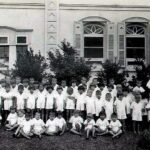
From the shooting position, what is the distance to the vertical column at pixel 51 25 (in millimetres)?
17688

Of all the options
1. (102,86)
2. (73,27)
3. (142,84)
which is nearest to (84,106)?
(102,86)

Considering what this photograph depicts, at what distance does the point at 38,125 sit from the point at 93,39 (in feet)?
23.4

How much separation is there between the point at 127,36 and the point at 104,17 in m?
1.34

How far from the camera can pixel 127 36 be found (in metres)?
18.4

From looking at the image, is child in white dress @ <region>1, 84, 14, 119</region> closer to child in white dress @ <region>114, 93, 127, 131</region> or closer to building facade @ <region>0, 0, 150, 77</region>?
child in white dress @ <region>114, 93, 127, 131</region>

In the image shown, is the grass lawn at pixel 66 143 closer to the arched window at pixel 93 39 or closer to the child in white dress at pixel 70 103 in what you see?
the child in white dress at pixel 70 103

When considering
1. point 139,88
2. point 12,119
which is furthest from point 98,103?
point 12,119

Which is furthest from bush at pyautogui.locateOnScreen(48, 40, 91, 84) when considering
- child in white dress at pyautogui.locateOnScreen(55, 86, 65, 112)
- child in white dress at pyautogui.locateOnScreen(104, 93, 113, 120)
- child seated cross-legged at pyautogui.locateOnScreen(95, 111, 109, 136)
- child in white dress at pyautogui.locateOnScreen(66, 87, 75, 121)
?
child seated cross-legged at pyautogui.locateOnScreen(95, 111, 109, 136)

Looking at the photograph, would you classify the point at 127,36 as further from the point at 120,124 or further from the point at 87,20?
the point at 120,124

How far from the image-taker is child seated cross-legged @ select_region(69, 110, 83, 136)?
12.2m

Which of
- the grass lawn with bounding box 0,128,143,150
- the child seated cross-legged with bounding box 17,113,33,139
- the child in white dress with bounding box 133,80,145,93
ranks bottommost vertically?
the grass lawn with bounding box 0,128,143,150

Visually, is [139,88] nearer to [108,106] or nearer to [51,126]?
[108,106]

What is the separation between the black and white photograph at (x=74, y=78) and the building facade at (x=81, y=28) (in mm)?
42

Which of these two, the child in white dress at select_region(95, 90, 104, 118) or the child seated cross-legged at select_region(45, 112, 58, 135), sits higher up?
the child in white dress at select_region(95, 90, 104, 118)
